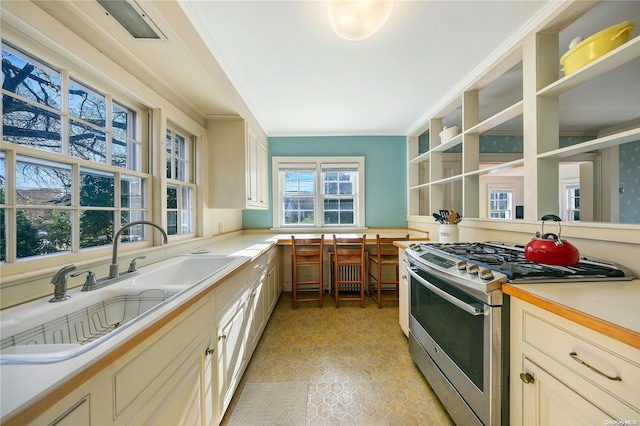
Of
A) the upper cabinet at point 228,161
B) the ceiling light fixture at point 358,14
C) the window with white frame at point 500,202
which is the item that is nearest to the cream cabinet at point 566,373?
the ceiling light fixture at point 358,14

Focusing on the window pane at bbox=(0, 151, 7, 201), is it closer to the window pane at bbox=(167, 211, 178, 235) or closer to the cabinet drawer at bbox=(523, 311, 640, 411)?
the window pane at bbox=(167, 211, 178, 235)

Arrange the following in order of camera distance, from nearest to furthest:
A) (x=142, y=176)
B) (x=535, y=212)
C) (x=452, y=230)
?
(x=535, y=212)
(x=142, y=176)
(x=452, y=230)

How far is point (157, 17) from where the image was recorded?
43.4 inches

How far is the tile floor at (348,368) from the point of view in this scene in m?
1.41

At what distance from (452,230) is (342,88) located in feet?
5.76

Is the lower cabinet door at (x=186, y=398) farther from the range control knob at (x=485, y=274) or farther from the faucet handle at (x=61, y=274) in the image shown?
the range control knob at (x=485, y=274)

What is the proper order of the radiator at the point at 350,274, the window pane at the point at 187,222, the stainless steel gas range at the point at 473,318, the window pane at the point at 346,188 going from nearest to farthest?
1. the stainless steel gas range at the point at 473,318
2. the window pane at the point at 187,222
3. the radiator at the point at 350,274
4. the window pane at the point at 346,188

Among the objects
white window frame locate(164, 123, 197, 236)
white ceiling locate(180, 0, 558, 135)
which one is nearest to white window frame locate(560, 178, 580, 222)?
white ceiling locate(180, 0, 558, 135)

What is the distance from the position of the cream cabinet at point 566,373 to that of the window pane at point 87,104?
239 cm

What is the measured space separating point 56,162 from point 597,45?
288cm

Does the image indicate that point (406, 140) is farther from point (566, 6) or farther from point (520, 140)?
point (566, 6)

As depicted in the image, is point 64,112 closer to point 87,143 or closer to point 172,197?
point 87,143

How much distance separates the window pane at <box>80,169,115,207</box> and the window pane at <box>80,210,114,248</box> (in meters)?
0.05

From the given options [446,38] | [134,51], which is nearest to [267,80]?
[134,51]
